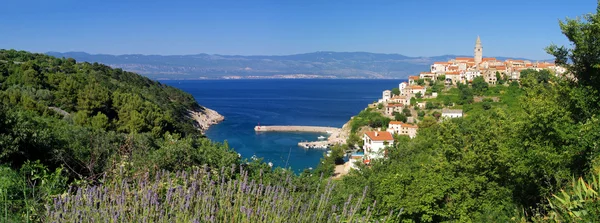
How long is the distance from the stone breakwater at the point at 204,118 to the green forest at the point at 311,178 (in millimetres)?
39961

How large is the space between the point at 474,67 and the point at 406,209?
5300 cm

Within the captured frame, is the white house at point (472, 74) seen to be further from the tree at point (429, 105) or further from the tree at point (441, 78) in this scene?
the tree at point (429, 105)

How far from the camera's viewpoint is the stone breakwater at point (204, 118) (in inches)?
1924

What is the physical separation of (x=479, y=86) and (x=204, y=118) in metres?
32.2

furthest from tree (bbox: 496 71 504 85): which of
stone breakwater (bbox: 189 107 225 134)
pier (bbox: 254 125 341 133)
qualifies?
stone breakwater (bbox: 189 107 225 134)

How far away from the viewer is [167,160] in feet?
14.7

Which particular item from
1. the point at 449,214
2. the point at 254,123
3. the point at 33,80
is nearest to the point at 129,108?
the point at 33,80

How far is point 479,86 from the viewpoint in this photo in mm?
45344

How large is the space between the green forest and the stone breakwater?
131 feet

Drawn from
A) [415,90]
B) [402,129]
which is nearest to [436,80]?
[415,90]

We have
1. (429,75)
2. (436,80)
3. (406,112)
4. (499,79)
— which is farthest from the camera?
(429,75)

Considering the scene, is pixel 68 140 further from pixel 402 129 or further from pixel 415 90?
pixel 415 90

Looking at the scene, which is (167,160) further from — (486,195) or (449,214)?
(486,195)

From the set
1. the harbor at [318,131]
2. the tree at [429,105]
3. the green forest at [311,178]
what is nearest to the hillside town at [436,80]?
the tree at [429,105]
